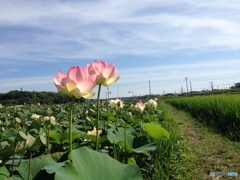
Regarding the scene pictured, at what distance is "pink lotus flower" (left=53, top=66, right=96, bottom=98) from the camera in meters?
1.21

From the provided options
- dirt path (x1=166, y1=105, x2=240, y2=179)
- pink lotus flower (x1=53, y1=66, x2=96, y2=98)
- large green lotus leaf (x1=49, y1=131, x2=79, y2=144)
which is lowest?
dirt path (x1=166, y1=105, x2=240, y2=179)

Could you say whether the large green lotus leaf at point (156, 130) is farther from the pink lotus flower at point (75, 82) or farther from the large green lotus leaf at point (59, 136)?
the pink lotus flower at point (75, 82)

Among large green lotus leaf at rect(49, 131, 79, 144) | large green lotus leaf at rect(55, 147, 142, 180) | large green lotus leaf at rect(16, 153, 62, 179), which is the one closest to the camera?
large green lotus leaf at rect(55, 147, 142, 180)

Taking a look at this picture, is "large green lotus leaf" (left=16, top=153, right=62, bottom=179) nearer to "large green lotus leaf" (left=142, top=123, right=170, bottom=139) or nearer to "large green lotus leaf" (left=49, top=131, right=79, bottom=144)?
"large green lotus leaf" (left=49, top=131, right=79, bottom=144)

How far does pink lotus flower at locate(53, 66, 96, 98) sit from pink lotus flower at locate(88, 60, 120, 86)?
16 centimetres

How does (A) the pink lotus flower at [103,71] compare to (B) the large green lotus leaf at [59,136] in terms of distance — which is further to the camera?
(B) the large green lotus leaf at [59,136]

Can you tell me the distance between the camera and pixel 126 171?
1.18 meters

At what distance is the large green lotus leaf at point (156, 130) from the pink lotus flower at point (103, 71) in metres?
0.83

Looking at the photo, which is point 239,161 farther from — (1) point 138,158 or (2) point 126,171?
(2) point 126,171

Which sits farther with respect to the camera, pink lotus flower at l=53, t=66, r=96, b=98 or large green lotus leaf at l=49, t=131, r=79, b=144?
large green lotus leaf at l=49, t=131, r=79, b=144

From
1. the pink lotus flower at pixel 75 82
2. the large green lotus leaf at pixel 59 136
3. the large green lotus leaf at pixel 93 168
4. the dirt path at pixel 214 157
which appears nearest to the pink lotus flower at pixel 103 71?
the pink lotus flower at pixel 75 82

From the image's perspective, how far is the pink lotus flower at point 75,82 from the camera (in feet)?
3.95

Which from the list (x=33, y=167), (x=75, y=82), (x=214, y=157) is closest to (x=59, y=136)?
(x=33, y=167)

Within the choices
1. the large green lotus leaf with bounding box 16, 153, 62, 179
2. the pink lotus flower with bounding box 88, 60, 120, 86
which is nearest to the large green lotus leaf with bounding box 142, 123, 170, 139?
the pink lotus flower with bounding box 88, 60, 120, 86
